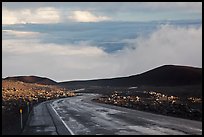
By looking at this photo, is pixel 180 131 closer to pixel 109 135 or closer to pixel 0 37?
pixel 109 135

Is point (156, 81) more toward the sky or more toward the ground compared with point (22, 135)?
more toward the sky

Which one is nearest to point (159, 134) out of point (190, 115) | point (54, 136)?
point (54, 136)

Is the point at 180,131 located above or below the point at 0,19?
below

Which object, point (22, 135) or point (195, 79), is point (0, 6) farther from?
point (195, 79)

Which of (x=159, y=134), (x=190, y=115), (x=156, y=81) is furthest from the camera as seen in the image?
(x=156, y=81)

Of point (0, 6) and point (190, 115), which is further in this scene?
point (190, 115)

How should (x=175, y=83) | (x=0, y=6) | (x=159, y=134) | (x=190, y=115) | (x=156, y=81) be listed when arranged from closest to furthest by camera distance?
(x=0, y=6)
(x=159, y=134)
(x=190, y=115)
(x=175, y=83)
(x=156, y=81)

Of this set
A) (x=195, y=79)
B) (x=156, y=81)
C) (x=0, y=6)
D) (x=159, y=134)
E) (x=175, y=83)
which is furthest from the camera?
(x=156, y=81)

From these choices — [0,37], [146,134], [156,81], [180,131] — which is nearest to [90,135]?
[146,134]

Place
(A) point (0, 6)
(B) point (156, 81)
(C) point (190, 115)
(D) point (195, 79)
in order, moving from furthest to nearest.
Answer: (B) point (156, 81), (D) point (195, 79), (C) point (190, 115), (A) point (0, 6)

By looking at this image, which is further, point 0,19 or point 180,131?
point 180,131
